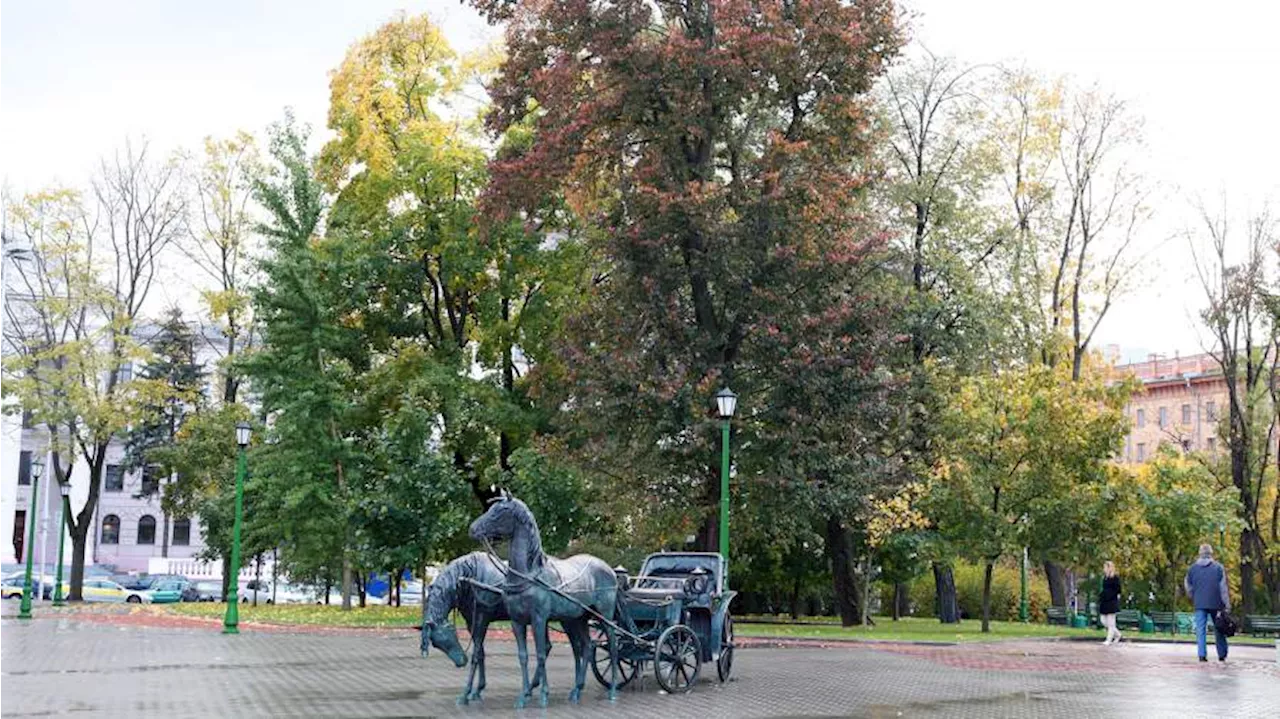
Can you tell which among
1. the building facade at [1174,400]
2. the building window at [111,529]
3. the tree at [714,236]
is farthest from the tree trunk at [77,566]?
the building facade at [1174,400]

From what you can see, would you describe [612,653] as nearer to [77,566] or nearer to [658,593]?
[658,593]

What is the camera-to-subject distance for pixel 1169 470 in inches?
1559

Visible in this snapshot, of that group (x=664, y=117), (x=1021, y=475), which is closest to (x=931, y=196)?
(x=1021, y=475)

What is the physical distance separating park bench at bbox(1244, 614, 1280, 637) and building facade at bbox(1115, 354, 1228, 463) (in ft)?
154

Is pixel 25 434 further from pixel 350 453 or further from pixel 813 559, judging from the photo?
pixel 813 559

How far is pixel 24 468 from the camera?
79.9 metres

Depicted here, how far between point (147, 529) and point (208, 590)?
2309 centimetres

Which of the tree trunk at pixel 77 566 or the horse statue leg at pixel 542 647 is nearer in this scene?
the horse statue leg at pixel 542 647

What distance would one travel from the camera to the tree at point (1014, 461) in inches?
1316

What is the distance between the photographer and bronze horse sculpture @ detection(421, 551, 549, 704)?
47.9ft

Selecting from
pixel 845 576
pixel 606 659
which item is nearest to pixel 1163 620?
pixel 845 576

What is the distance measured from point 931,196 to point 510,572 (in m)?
27.0

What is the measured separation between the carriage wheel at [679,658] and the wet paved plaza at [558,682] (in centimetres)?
26

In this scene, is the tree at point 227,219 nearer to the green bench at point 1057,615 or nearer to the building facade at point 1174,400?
the green bench at point 1057,615
